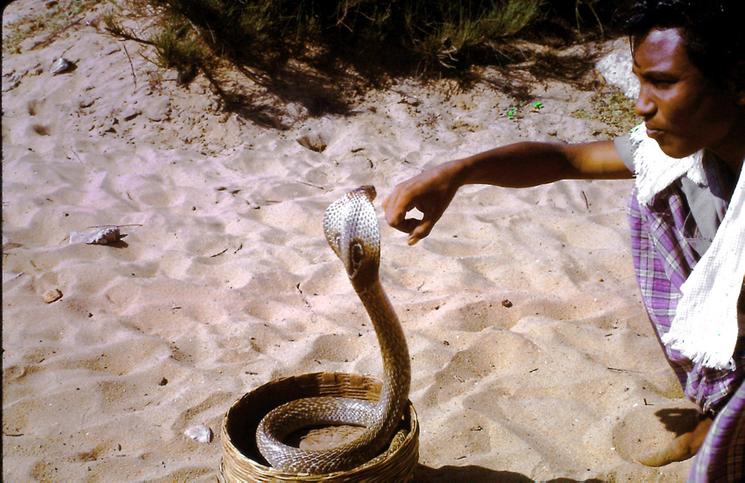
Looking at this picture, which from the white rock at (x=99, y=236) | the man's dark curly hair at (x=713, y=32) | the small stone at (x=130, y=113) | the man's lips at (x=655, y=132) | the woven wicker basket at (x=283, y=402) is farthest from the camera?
the small stone at (x=130, y=113)

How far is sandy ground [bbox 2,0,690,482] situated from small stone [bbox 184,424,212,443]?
2cm

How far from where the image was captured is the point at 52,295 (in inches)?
134

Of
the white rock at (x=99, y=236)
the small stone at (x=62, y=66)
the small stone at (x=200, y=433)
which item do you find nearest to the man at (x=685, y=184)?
the small stone at (x=200, y=433)

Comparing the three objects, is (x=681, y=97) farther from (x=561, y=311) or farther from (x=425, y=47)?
(x=425, y=47)

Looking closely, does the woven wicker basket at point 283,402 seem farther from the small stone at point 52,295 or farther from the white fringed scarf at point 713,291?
the small stone at point 52,295

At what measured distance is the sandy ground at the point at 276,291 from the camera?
2.57 meters

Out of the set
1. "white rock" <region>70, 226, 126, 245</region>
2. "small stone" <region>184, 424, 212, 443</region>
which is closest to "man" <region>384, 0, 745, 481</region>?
"small stone" <region>184, 424, 212, 443</region>

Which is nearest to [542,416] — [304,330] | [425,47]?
[304,330]

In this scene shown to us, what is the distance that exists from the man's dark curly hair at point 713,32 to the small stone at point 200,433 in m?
1.98

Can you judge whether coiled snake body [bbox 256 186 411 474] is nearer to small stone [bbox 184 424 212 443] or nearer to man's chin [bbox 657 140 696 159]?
small stone [bbox 184 424 212 443]

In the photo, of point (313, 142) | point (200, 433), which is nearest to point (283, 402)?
point (200, 433)

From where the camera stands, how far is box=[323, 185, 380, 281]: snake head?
188cm

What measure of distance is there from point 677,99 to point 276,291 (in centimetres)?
215

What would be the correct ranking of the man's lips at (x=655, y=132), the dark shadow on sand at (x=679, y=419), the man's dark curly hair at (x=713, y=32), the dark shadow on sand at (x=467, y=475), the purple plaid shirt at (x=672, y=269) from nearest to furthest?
the man's dark curly hair at (x=713, y=32) → the man's lips at (x=655, y=132) → the purple plaid shirt at (x=672, y=269) → the dark shadow on sand at (x=467, y=475) → the dark shadow on sand at (x=679, y=419)
